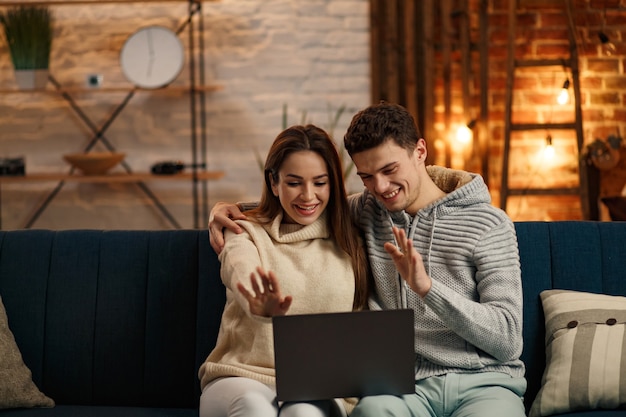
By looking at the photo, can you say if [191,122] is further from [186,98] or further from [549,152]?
[549,152]

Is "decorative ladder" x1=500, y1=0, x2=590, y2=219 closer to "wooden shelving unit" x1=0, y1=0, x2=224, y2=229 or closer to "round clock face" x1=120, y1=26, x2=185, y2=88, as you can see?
"wooden shelving unit" x1=0, y1=0, x2=224, y2=229

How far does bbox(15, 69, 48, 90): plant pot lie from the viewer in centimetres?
451

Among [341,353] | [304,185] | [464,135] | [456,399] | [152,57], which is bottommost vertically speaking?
[456,399]

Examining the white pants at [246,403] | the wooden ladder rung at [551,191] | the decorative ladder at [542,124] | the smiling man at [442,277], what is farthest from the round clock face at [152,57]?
the white pants at [246,403]

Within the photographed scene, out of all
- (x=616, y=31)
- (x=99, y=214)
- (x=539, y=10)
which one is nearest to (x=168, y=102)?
(x=99, y=214)

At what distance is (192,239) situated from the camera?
240 cm

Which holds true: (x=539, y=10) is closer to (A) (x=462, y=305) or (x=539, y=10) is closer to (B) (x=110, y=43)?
(B) (x=110, y=43)

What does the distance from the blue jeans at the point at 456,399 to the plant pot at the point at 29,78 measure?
3.23m

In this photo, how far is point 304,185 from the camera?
2.11 metres

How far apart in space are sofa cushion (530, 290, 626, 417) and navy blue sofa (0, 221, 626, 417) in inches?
4.5

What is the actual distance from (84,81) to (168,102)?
0.49 metres

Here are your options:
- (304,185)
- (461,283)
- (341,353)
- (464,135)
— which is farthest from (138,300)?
(464,135)

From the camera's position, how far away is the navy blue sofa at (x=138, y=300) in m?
2.29

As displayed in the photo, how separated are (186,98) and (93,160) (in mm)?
639
